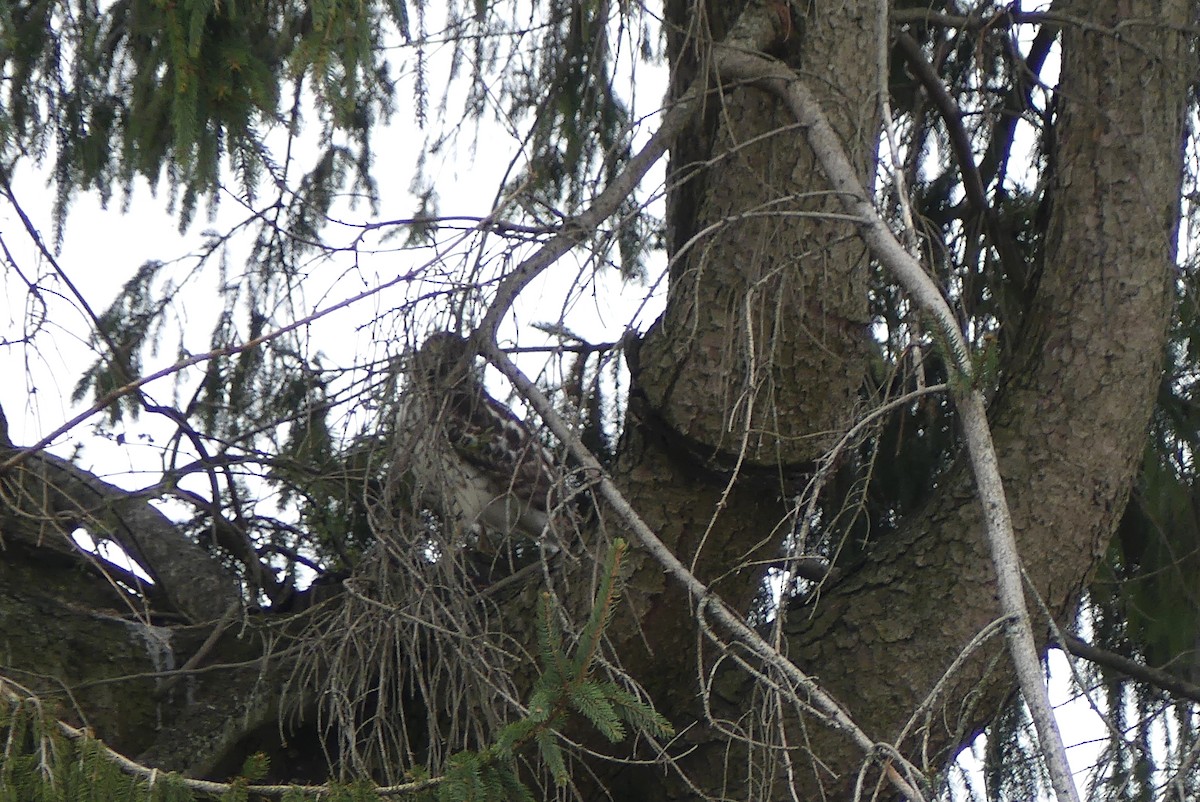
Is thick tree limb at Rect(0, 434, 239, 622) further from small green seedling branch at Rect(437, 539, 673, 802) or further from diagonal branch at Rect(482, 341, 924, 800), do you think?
small green seedling branch at Rect(437, 539, 673, 802)

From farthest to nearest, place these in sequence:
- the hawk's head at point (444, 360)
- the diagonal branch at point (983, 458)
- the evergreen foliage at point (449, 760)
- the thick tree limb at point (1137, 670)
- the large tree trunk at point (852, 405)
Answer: the thick tree limb at point (1137, 670) → the large tree trunk at point (852, 405) → the hawk's head at point (444, 360) → the evergreen foliage at point (449, 760) → the diagonal branch at point (983, 458)

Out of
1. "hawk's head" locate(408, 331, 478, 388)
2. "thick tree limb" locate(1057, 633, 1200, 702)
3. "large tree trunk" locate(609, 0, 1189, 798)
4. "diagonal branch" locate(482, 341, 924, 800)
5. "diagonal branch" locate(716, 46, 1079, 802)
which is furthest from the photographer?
"thick tree limb" locate(1057, 633, 1200, 702)

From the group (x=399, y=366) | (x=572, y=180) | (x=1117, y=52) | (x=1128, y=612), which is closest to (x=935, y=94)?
(x=1117, y=52)

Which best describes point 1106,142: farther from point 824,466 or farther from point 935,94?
point 824,466

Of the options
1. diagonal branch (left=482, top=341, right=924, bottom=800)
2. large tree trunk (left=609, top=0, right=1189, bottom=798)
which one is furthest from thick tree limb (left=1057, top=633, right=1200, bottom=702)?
diagonal branch (left=482, top=341, right=924, bottom=800)

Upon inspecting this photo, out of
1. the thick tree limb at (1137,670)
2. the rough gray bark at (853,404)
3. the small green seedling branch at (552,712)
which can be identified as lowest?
the small green seedling branch at (552,712)

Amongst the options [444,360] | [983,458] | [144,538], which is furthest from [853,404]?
[144,538]

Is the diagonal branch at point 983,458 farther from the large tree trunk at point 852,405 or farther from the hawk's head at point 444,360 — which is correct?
the hawk's head at point 444,360

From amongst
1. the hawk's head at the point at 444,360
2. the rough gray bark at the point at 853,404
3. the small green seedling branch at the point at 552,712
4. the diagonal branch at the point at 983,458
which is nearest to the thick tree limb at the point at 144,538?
the rough gray bark at the point at 853,404

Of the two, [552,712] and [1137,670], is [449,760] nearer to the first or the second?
[552,712]

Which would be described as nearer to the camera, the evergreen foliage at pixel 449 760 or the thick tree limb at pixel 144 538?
the evergreen foliage at pixel 449 760

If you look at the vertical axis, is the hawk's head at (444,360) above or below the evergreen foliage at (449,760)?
above

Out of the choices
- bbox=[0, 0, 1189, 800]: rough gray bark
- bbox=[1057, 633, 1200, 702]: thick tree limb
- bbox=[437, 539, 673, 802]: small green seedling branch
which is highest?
bbox=[0, 0, 1189, 800]: rough gray bark

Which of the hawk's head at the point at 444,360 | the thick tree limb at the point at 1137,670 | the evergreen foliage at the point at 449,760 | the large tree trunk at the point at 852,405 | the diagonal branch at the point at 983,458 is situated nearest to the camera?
the diagonal branch at the point at 983,458
